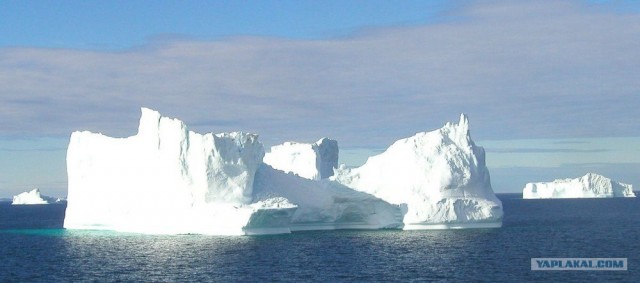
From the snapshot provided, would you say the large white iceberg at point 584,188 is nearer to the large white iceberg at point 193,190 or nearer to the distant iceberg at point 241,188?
the distant iceberg at point 241,188

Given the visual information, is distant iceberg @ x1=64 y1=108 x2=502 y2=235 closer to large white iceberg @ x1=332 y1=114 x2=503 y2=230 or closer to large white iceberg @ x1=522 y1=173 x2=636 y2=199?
large white iceberg @ x1=332 y1=114 x2=503 y2=230

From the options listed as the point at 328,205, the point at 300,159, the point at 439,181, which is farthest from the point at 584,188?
the point at 328,205

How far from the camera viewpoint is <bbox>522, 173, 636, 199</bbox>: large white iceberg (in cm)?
13488

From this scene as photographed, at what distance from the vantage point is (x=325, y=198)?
50812 mm

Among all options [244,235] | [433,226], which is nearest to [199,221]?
[244,235]

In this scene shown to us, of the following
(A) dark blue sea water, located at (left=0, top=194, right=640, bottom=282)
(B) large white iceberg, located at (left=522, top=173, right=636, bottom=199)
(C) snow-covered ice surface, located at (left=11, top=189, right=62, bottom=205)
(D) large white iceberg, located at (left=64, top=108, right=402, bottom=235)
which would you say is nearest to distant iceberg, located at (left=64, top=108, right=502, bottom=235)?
(D) large white iceberg, located at (left=64, top=108, right=402, bottom=235)

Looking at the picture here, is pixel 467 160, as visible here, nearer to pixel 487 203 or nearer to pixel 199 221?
pixel 487 203

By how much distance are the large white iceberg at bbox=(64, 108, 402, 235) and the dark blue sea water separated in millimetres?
1127

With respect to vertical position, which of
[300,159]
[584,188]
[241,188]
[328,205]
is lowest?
[328,205]

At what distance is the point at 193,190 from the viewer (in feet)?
153

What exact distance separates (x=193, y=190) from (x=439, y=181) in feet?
46.5

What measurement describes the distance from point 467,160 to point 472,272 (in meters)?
19.0

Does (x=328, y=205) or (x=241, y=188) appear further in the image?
(x=328, y=205)

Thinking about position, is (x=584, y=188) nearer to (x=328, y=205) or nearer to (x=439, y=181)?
(x=439, y=181)
